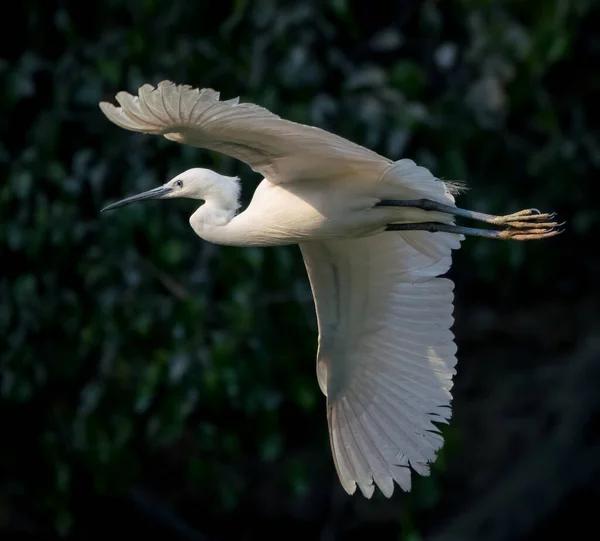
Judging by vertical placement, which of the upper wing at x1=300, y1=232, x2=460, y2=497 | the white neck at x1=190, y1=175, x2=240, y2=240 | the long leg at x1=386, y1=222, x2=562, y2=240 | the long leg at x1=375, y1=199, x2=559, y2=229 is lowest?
the upper wing at x1=300, y1=232, x2=460, y2=497

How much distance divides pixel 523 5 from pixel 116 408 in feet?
8.25

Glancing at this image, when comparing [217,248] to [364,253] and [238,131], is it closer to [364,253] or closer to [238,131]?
[364,253]

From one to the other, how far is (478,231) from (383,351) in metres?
0.51

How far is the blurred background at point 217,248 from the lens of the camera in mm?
6078

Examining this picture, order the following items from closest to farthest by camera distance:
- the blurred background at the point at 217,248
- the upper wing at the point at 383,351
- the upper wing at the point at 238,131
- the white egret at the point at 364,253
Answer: the upper wing at the point at 238,131
the white egret at the point at 364,253
the upper wing at the point at 383,351
the blurred background at the point at 217,248

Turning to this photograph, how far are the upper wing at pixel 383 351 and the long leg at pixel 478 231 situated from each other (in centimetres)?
11

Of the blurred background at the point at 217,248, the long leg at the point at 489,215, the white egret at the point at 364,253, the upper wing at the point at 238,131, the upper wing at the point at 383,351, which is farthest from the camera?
the blurred background at the point at 217,248

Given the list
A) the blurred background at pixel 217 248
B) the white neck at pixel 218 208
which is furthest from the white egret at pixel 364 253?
the blurred background at pixel 217 248

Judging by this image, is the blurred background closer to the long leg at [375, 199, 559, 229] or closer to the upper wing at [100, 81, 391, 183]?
the long leg at [375, 199, 559, 229]

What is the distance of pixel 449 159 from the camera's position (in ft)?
20.4

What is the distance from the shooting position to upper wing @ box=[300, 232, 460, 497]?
4.61 meters

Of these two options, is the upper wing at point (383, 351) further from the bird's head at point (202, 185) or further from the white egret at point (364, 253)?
the bird's head at point (202, 185)

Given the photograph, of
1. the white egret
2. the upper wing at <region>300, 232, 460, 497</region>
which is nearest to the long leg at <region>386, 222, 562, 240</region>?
the white egret

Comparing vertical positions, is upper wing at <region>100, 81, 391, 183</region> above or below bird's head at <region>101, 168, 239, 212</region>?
above
